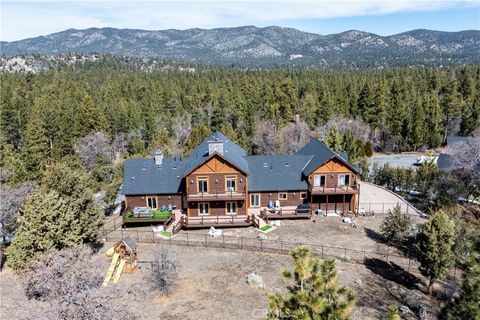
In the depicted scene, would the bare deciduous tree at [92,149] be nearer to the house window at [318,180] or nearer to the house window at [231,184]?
the house window at [231,184]

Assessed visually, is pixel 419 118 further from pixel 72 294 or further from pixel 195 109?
pixel 72 294

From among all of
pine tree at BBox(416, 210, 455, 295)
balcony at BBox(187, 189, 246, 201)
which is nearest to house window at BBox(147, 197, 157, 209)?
balcony at BBox(187, 189, 246, 201)

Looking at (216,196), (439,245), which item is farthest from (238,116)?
(439,245)

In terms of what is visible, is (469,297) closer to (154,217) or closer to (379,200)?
(154,217)

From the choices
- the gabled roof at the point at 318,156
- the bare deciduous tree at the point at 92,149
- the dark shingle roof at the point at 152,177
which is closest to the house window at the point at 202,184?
the dark shingle roof at the point at 152,177

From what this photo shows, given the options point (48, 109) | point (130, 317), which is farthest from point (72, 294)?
point (48, 109)

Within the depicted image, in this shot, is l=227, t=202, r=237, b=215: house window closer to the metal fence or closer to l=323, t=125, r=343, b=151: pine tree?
the metal fence
